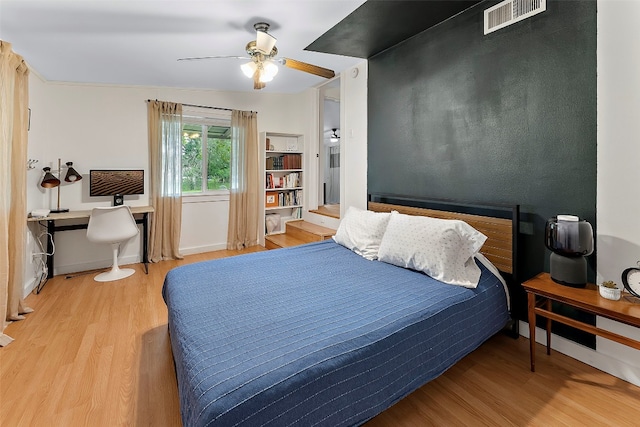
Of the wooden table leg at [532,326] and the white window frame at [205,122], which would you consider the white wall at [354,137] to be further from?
the wooden table leg at [532,326]

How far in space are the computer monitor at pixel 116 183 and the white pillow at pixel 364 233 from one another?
2.84 metres

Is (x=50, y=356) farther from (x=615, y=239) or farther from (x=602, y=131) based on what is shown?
(x=602, y=131)

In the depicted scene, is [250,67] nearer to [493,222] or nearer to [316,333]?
[316,333]

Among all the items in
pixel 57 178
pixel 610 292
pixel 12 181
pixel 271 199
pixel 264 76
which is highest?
pixel 264 76

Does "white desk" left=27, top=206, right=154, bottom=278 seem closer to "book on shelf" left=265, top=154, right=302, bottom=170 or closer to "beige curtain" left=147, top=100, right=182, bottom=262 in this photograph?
"beige curtain" left=147, top=100, right=182, bottom=262

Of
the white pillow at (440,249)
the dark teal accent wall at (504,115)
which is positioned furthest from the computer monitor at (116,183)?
→ the white pillow at (440,249)

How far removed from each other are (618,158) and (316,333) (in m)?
2.00

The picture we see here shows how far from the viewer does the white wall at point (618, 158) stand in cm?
172

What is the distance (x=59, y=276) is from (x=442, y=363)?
429 centimetres

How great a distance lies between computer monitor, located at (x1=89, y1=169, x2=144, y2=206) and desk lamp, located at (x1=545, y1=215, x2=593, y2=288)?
14.4 ft

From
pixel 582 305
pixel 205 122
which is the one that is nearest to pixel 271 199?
pixel 205 122

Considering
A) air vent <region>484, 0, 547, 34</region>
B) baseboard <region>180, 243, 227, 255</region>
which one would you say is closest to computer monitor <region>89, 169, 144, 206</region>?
baseboard <region>180, 243, 227, 255</region>

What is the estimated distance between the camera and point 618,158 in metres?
1.78

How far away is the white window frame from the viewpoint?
4.42 m
